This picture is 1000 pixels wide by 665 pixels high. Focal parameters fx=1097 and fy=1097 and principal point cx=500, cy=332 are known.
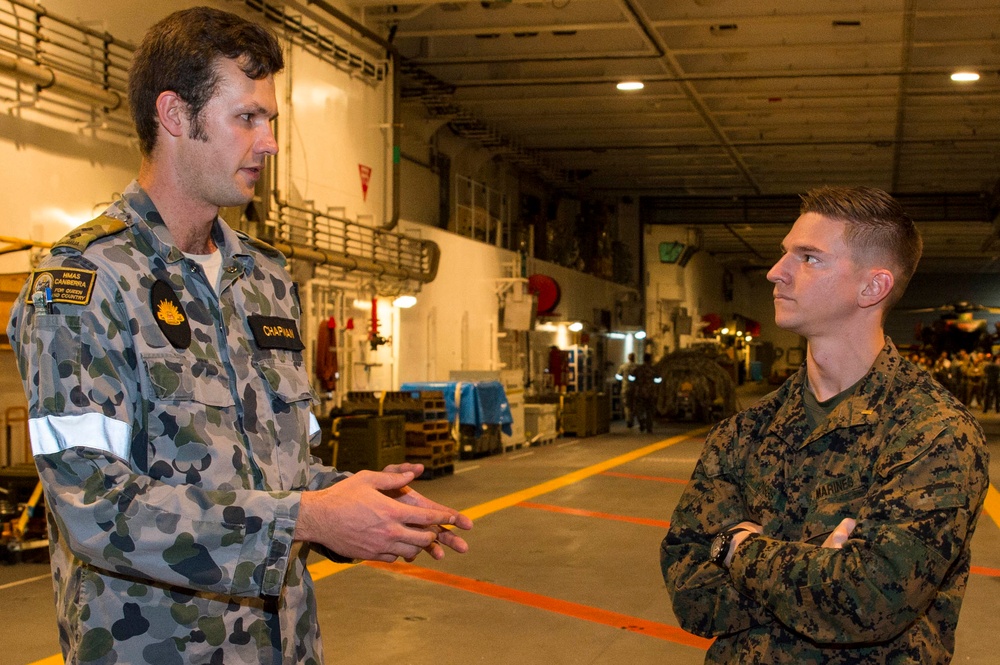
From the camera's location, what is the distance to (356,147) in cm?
1360

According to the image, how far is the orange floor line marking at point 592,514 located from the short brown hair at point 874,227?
23.5ft

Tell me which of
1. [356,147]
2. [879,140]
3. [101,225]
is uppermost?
[879,140]

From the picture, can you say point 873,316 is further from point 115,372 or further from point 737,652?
point 115,372

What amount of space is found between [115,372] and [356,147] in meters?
12.2

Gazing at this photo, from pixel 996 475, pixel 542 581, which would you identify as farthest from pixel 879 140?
pixel 542 581

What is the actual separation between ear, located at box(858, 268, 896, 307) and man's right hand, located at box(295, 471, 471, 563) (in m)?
1.13

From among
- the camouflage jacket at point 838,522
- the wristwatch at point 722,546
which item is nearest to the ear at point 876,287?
the camouflage jacket at point 838,522

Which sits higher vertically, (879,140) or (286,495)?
(879,140)

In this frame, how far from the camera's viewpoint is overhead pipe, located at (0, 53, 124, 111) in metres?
7.67

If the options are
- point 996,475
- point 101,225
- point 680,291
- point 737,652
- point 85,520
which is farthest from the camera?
point 680,291

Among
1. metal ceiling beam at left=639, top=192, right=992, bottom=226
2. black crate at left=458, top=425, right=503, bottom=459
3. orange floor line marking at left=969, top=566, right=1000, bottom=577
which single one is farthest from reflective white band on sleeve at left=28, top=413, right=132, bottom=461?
metal ceiling beam at left=639, top=192, right=992, bottom=226

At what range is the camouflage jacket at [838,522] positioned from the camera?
6.50ft

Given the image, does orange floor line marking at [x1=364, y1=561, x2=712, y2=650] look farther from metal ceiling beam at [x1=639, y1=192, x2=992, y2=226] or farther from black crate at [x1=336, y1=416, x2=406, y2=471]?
metal ceiling beam at [x1=639, y1=192, x2=992, y2=226]

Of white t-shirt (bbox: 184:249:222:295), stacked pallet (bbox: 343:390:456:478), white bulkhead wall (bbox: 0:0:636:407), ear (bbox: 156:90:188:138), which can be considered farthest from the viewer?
stacked pallet (bbox: 343:390:456:478)
